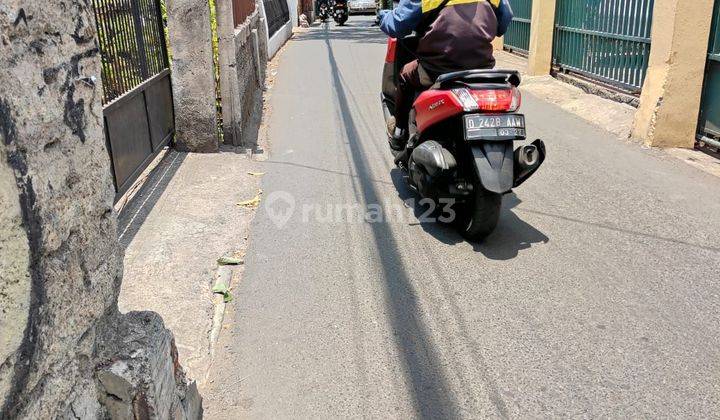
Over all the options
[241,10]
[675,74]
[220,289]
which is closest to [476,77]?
[220,289]

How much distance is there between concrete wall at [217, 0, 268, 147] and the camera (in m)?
7.23

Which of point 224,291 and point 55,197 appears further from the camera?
point 224,291

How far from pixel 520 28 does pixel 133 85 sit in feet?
36.9

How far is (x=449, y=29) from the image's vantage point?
15.8 ft

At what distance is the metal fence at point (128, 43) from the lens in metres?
5.04

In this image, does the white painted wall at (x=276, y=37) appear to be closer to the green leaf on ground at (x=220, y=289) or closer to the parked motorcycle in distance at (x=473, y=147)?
the parked motorcycle in distance at (x=473, y=147)

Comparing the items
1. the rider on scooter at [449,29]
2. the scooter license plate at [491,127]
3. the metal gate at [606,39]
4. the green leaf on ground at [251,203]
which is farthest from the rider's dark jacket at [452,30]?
the metal gate at [606,39]

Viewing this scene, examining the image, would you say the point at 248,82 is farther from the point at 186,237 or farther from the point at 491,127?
the point at 491,127

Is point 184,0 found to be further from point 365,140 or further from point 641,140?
point 641,140

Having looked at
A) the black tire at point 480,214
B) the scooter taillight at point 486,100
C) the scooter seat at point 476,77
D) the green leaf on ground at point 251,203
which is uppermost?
the scooter seat at point 476,77

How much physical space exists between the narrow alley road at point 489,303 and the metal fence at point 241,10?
3628 millimetres

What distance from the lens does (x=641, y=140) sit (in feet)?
24.2

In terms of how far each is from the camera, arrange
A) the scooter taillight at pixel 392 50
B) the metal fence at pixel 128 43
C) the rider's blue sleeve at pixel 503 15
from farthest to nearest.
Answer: the scooter taillight at pixel 392 50 → the rider's blue sleeve at pixel 503 15 → the metal fence at pixel 128 43

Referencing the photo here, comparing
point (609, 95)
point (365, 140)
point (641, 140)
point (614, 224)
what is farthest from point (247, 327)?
point (609, 95)
